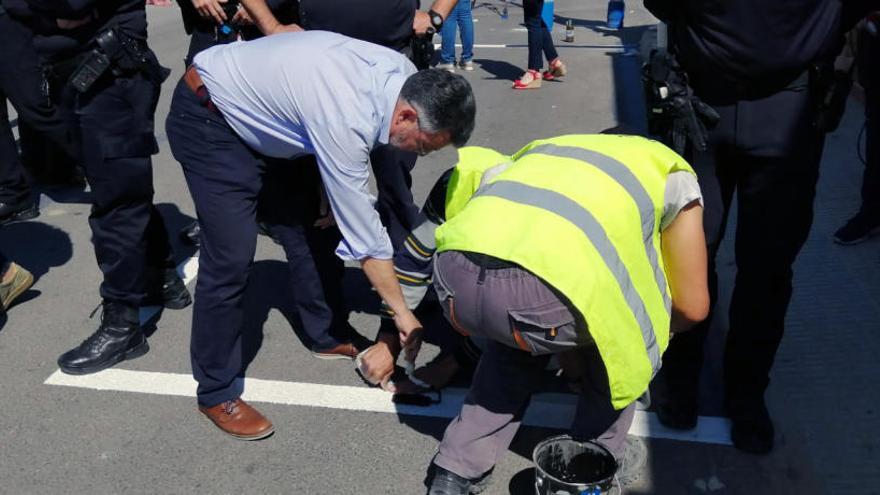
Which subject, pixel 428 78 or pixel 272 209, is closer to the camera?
pixel 428 78

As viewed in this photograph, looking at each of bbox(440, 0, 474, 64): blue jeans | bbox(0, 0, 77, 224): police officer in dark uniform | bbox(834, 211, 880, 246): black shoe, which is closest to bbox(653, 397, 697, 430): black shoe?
bbox(834, 211, 880, 246): black shoe

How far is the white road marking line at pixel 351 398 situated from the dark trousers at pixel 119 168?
14.2 inches

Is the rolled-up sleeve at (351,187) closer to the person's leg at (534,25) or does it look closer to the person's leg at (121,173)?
the person's leg at (121,173)

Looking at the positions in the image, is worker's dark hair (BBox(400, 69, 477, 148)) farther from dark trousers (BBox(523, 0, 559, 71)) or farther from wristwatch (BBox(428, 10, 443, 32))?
dark trousers (BBox(523, 0, 559, 71))

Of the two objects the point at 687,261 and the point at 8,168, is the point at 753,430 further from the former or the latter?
the point at 8,168

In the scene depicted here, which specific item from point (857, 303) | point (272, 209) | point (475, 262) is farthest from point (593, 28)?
point (475, 262)

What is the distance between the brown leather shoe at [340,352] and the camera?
3.47m

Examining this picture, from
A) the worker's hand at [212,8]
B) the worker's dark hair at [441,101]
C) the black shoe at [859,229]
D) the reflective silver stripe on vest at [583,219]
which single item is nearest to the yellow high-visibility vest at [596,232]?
the reflective silver stripe on vest at [583,219]

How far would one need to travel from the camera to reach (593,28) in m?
11.2

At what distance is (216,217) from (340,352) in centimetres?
94

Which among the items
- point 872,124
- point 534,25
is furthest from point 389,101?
point 534,25

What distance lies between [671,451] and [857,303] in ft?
4.65

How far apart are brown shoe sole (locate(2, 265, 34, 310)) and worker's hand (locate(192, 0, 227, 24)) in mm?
1582

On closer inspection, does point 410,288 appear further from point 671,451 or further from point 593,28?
point 593,28
